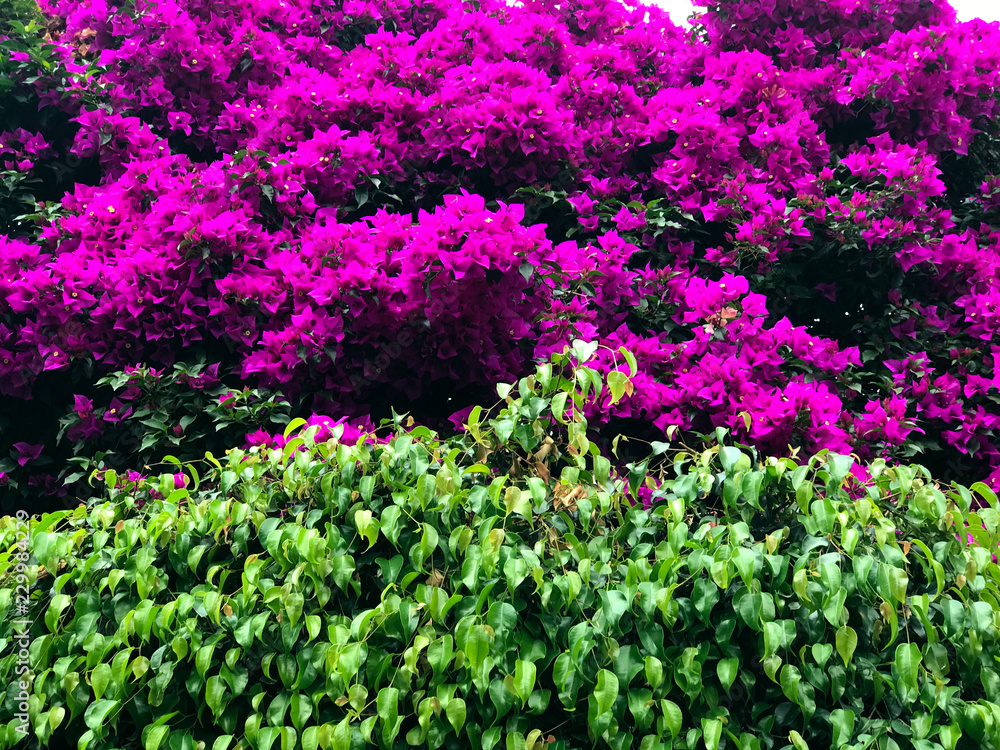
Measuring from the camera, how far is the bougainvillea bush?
3.18 metres

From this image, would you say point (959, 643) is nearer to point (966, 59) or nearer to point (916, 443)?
point (916, 443)

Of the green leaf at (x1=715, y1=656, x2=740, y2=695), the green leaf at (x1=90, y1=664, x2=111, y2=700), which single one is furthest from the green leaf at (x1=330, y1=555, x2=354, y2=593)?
the green leaf at (x1=715, y1=656, x2=740, y2=695)

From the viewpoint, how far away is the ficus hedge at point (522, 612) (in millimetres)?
1894

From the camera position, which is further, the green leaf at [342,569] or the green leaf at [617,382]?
the green leaf at [617,382]

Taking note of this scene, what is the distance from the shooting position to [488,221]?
3000mm

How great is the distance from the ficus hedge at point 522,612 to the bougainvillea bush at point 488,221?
728mm

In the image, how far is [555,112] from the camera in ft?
12.4

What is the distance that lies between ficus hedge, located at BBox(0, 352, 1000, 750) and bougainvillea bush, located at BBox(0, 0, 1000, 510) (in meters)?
0.73

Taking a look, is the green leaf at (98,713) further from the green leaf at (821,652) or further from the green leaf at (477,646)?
the green leaf at (821,652)

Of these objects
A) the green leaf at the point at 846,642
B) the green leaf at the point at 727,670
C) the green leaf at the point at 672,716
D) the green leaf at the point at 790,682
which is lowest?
the green leaf at the point at 672,716

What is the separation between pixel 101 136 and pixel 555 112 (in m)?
2.34

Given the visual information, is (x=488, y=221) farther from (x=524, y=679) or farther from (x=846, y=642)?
(x=846, y=642)

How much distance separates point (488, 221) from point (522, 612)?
154 cm

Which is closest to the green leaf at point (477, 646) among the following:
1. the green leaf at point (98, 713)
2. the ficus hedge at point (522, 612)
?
the ficus hedge at point (522, 612)
